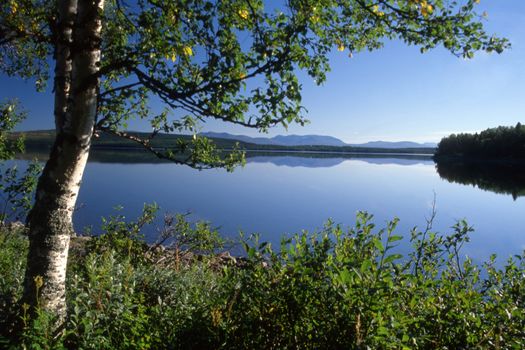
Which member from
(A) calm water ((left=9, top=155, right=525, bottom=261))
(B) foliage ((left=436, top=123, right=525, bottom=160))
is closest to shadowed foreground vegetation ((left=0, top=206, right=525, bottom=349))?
(A) calm water ((left=9, top=155, right=525, bottom=261))

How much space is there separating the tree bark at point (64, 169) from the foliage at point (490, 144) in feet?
506

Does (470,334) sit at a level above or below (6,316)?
above

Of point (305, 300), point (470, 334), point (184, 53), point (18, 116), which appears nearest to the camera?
point (470, 334)

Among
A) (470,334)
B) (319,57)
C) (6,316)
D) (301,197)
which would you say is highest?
(319,57)

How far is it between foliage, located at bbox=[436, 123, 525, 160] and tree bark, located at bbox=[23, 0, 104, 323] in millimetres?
154262

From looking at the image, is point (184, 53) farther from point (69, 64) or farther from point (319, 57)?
point (319, 57)

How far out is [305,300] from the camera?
12.0 feet

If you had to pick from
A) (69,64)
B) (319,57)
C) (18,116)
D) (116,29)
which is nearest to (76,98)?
(69,64)

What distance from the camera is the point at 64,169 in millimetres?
4699

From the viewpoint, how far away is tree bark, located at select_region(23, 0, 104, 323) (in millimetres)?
4695

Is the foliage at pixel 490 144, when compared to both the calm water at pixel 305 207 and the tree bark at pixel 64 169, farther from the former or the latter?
the tree bark at pixel 64 169

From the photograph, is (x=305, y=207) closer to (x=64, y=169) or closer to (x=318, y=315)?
(x=64, y=169)

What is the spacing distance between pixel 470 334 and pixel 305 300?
163 cm

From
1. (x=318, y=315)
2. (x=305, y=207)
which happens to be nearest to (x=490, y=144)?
(x=305, y=207)
